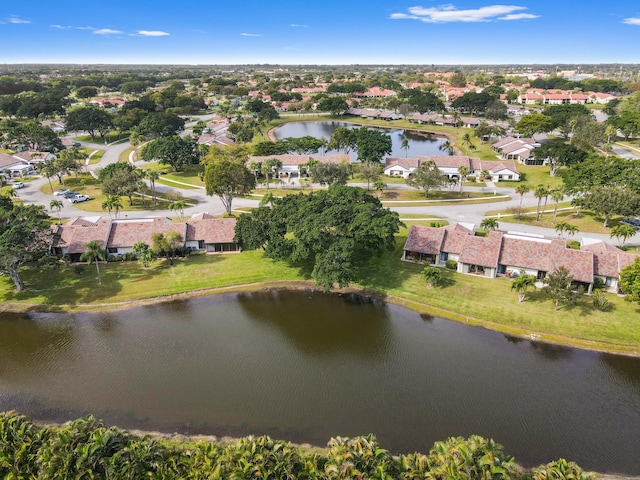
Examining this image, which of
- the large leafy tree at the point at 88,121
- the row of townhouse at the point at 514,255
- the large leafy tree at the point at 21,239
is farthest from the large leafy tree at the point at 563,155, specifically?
→ the large leafy tree at the point at 88,121

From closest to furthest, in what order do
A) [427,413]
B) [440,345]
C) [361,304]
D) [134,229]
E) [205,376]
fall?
1. [427,413]
2. [205,376]
3. [440,345]
4. [361,304]
5. [134,229]

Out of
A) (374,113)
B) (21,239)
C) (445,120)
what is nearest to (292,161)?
(21,239)

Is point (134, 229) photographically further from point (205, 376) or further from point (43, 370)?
point (205, 376)

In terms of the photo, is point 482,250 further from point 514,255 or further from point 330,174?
point 330,174

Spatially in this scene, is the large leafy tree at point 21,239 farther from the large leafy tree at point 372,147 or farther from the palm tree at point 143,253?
the large leafy tree at point 372,147

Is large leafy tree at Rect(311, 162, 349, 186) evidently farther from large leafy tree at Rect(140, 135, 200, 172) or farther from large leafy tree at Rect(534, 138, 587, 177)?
large leafy tree at Rect(534, 138, 587, 177)

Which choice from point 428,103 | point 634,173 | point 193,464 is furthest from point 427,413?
point 428,103
